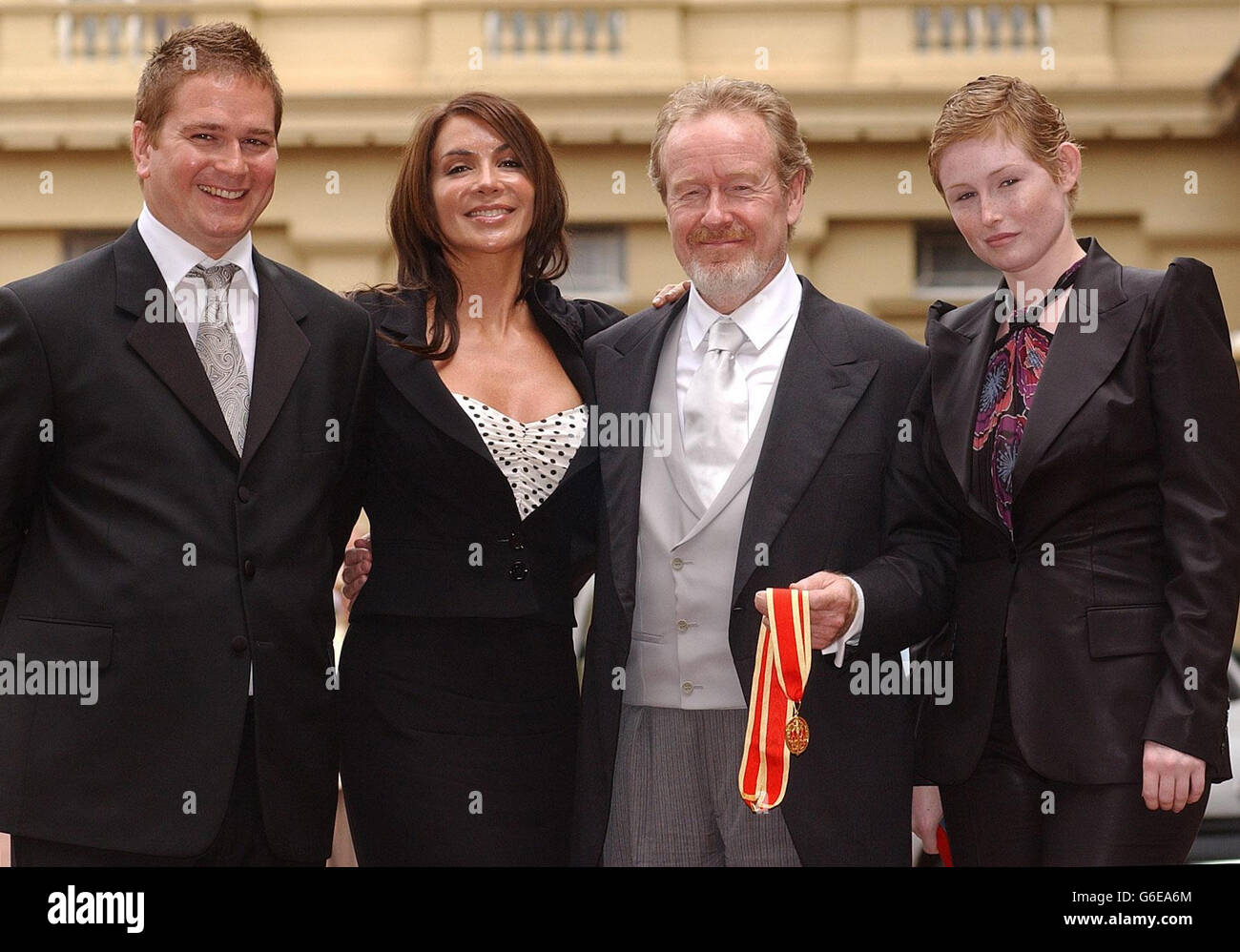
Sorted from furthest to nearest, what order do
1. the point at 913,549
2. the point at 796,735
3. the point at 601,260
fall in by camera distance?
the point at 601,260 < the point at 913,549 < the point at 796,735

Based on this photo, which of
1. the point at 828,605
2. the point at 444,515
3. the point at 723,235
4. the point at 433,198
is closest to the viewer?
the point at 828,605

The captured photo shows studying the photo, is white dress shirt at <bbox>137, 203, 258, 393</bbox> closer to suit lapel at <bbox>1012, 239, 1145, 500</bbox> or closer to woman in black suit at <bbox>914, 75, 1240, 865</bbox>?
woman in black suit at <bbox>914, 75, 1240, 865</bbox>

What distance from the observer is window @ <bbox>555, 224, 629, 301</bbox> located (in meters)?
12.0

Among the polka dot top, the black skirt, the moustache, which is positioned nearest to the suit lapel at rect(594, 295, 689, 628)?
the polka dot top

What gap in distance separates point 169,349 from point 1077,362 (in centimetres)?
188

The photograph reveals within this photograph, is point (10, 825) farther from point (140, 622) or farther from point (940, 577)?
point (940, 577)

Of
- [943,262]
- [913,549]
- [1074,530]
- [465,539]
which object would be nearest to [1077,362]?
[1074,530]

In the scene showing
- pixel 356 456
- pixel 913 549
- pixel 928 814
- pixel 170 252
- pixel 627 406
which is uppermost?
pixel 170 252

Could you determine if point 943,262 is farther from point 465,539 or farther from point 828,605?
point 828,605

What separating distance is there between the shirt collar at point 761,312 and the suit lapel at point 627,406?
0.10 meters

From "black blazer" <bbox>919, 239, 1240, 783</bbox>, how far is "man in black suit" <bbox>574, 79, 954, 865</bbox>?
0.23 meters

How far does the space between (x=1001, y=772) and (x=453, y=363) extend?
165 centimetres

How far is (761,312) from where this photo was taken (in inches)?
134

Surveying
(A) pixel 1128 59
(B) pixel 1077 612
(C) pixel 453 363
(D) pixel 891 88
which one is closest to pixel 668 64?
(D) pixel 891 88
